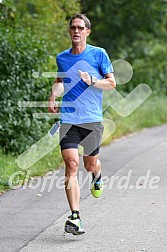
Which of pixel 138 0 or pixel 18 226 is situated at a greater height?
pixel 138 0

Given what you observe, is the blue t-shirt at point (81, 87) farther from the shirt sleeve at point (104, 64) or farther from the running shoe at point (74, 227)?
the running shoe at point (74, 227)

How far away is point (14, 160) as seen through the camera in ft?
37.6

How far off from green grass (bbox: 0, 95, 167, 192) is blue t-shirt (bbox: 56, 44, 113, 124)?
2.63m

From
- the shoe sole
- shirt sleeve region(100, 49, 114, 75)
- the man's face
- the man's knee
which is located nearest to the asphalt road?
the shoe sole

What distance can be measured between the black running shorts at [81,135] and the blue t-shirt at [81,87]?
66mm

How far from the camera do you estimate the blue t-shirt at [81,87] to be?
7.44 meters

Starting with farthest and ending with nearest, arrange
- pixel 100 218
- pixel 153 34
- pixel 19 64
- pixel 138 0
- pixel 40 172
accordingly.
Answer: pixel 153 34 → pixel 138 0 → pixel 19 64 → pixel 40 172 → pixel 100 218

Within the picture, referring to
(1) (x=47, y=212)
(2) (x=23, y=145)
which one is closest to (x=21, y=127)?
(2) (x=23, y=145)

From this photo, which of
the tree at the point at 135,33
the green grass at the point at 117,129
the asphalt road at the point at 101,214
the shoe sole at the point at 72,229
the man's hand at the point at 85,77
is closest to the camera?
the asphalt road at the point at 101,214

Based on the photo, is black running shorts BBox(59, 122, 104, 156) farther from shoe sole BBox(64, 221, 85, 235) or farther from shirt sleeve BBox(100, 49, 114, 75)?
shoe sole BBox(64, 221, 85, 235)

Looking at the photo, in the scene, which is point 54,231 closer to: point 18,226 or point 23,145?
point 18,226

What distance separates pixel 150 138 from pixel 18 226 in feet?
33.6

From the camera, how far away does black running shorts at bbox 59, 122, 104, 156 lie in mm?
7426

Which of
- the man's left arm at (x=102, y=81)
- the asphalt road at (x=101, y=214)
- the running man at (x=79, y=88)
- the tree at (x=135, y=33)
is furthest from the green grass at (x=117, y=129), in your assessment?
the man's left arm at (x=102, y=81)
